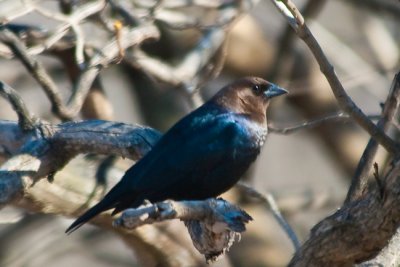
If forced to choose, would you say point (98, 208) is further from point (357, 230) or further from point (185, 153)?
point (357, 230)

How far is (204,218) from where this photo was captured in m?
4.09

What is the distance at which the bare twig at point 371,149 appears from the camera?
4.60 metres

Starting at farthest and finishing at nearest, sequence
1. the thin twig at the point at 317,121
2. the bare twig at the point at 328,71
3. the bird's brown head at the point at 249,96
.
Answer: the bird's brown head at the point at 249,96 < the thin twig at the point at 317,121 < the bare twig at the point at 328,71

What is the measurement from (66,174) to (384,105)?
171 centimetres

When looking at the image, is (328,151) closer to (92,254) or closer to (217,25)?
(92,254)

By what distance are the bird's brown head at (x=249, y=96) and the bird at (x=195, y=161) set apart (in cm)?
3

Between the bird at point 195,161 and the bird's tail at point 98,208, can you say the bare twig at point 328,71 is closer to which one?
the bird at point 195,161

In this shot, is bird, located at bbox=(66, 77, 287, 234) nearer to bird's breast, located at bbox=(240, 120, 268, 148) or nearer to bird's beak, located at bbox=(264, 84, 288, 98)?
bird's breast, located at bbox=(240, 120, 268, 148)

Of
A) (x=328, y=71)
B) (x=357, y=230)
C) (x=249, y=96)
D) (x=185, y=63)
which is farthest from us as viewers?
(x=185, y=63)

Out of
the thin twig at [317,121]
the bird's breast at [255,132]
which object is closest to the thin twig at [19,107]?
the bird's breast at [255,132]

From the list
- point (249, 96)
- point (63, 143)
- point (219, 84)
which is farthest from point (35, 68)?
point (219, 84)

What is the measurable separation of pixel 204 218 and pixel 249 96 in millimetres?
1465

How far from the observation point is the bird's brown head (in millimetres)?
5336

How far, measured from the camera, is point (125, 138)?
16.0ft
